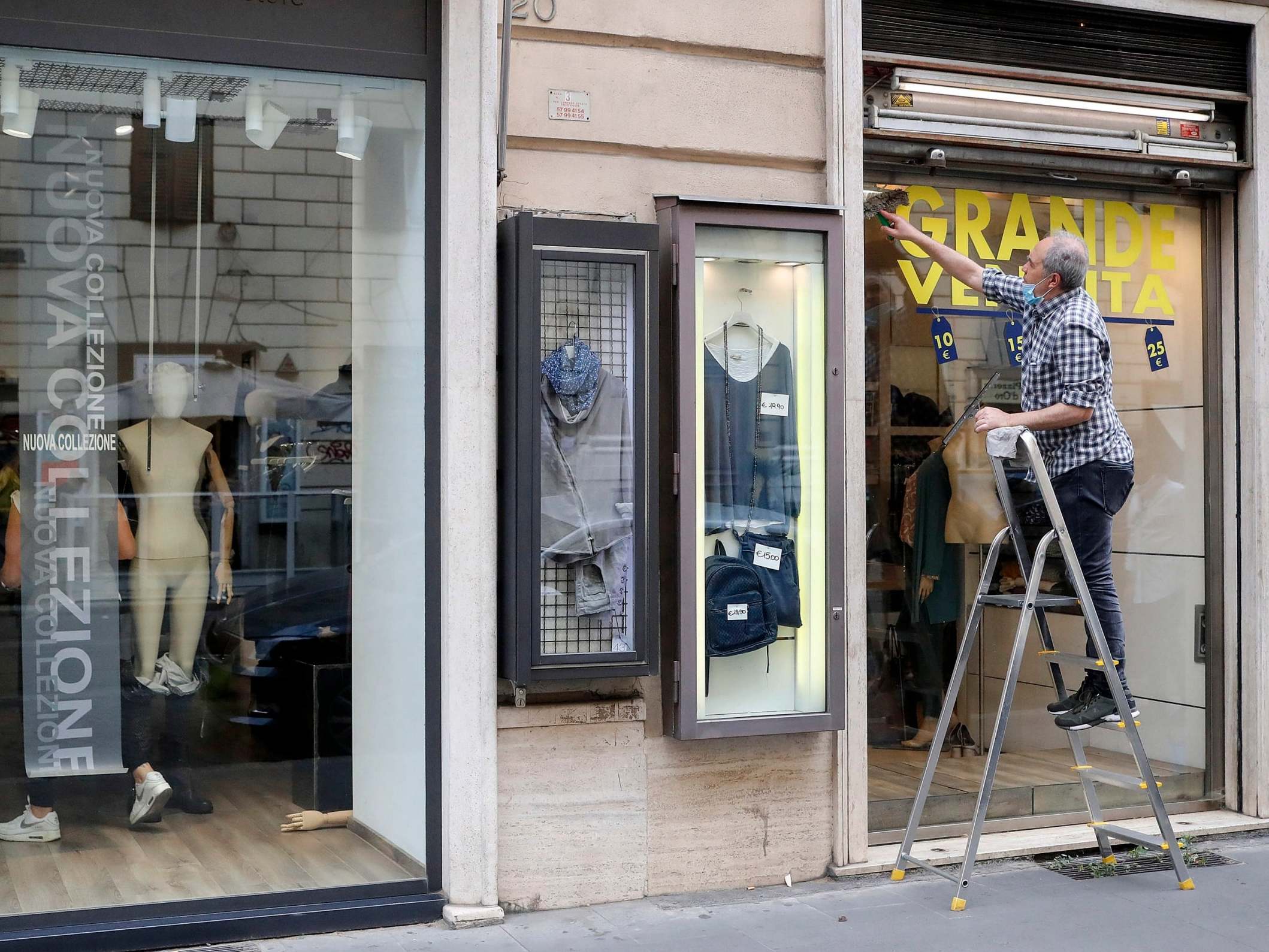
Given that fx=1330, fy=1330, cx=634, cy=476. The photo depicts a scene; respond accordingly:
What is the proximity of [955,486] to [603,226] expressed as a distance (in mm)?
2206

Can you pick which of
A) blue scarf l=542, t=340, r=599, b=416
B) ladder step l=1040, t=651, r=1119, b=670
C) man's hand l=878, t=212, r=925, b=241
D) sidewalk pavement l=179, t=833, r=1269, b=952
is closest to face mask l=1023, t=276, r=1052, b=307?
man's hand l=878, t=212, r=925, b=241

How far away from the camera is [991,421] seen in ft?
16.1

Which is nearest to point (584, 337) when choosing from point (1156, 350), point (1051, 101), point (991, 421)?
point (991, 421)

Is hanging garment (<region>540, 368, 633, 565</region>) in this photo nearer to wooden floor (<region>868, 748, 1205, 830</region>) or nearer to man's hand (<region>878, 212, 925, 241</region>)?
man's hand (<region>878, 212, 925, 241</region>)

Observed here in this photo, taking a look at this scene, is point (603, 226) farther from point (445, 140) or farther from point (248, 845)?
point (248, 845)

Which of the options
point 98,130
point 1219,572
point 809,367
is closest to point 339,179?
point 98,130

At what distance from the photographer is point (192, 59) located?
4.77 meters

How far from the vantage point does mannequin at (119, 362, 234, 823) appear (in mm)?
4875

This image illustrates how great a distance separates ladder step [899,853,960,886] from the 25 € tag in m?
1.84

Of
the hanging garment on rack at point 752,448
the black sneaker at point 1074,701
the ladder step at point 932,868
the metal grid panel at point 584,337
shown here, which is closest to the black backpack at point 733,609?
the hanging garment on rack at point 752,448

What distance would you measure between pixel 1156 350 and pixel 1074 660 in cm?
224

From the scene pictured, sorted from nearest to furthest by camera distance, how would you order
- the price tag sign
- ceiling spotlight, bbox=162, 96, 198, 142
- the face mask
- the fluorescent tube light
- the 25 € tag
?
ceiling spotlight, bbox=162, 96, 198, 142, the face mask, the 25 € tag, the fluorescent tube light, the price tag sign

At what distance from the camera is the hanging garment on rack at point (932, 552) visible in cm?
611

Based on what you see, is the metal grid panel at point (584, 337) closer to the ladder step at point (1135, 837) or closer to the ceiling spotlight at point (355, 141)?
the ceiling spotlight at point (355, 141)
